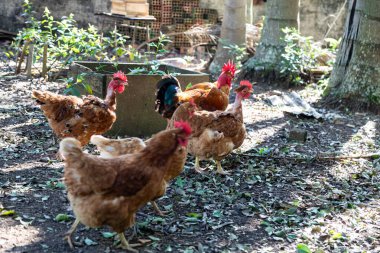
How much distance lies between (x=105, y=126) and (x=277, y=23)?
641 cm

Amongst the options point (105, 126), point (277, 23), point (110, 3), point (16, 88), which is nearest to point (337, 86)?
point (277, 23)

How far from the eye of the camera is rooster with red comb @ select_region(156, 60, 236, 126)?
669 cm

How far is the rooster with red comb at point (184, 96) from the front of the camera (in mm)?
6688

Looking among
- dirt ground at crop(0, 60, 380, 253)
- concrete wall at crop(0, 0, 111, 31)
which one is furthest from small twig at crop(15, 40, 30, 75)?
concrete wall at crop(0, 0, 111, 31)

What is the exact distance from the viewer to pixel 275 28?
38.3ft

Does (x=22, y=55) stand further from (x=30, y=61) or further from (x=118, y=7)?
(x=118, y=7)

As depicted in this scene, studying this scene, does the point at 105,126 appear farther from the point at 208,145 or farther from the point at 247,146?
the point at 247,146

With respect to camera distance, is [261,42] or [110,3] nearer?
[261,42]

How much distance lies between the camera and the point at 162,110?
22.3ft

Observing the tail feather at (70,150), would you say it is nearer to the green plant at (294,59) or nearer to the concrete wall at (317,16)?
the green plant at (294,59)

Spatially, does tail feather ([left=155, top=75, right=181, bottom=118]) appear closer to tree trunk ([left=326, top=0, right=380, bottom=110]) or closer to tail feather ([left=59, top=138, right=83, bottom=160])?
tail feather ([left=59, top=138, right=83, bottom=160])

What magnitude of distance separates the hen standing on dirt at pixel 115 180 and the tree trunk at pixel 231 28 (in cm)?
897

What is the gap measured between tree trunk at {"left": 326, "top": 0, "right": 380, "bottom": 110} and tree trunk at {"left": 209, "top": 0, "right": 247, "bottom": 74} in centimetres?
386

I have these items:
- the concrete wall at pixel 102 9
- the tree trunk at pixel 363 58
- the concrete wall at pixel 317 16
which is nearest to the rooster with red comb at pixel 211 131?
the tree trunk at pixel 363 58
